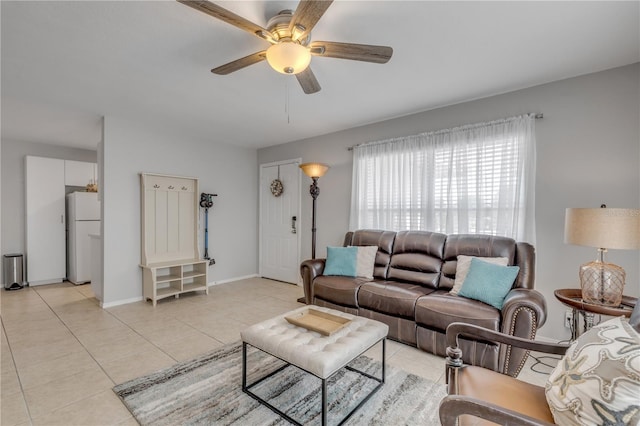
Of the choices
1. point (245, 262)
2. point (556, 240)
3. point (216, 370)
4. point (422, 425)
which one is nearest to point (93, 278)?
point (245, 262)

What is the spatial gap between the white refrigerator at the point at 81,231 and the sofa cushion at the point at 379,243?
4.62 meters

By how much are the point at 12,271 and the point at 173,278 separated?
8.97 ft

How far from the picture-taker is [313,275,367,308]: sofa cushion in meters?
3.01

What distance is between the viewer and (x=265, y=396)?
1.93 meters

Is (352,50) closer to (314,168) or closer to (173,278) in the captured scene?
(314,168)

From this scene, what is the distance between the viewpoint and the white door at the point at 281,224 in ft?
16.4

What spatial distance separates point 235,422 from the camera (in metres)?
1.68

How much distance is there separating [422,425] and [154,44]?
312cm

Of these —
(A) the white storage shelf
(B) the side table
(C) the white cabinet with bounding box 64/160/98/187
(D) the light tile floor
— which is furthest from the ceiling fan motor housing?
(C) the white cabinet with bounding box 64/160/98/187

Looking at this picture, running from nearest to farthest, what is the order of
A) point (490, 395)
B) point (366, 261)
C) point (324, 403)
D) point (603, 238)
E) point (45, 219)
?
point (490, 395) → point (324, 403) → point (603, 238) → point (366, 261) → point (45, 219)

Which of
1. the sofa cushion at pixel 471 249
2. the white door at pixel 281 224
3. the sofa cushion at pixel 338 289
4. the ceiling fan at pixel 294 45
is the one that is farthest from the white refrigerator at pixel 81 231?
the sofa cushion at pixel 471 249

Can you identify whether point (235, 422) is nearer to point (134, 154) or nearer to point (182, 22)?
point (182, 22)

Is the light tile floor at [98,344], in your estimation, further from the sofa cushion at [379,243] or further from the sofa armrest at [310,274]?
the sofa cushion at [379,243]

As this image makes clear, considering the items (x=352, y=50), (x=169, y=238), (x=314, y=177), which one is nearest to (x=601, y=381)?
(x=352, y=50)
